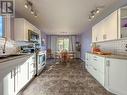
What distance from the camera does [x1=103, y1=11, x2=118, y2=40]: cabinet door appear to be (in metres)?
3.72

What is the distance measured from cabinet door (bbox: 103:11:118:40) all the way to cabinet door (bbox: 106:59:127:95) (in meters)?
0.92

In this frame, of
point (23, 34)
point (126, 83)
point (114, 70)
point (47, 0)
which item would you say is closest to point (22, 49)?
point (23, 34)

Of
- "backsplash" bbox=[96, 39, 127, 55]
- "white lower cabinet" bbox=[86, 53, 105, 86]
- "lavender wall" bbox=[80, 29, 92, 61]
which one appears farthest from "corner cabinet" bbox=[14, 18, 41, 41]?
"lavender wall" bbox=[80, 29, 92, 61]

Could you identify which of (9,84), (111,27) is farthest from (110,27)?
(9,84)

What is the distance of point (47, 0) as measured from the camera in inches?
144

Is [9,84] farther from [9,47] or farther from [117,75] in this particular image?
[117,75]

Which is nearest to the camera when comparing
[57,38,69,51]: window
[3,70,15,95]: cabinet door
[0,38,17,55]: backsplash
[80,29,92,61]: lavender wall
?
[3,70,15,95]: cabinet door

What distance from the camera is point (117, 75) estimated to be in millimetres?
3029

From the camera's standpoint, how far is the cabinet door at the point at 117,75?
9.36 feet

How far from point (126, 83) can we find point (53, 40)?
1109 centimetres

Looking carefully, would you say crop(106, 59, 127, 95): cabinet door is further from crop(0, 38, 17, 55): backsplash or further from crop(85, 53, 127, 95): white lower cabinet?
crop(0, 38, 17, 55): backsplash

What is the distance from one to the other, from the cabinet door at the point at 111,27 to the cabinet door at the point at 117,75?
923 millimetres

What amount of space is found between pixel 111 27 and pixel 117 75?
159 centimetres

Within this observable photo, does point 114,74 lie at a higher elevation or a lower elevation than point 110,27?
lower
